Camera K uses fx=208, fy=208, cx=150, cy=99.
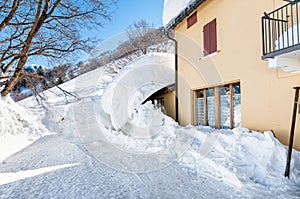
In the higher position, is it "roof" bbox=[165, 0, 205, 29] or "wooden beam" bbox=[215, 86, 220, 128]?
"roof" bbox=[165, 0, 205, 29]

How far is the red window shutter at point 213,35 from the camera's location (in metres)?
6.23

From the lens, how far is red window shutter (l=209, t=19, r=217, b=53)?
623 cm

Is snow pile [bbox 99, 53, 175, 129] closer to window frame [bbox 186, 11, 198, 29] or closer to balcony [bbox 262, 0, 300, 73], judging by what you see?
window frame [bbox 186, 11, 198, 29]

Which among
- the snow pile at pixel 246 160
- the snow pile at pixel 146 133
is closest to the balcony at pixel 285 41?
the snow pile at pixel 246 160

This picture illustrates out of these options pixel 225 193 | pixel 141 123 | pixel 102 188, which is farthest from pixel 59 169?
pixel 141 123

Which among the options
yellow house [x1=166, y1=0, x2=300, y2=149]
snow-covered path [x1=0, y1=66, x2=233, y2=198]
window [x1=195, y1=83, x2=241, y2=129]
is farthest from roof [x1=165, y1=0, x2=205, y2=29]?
snow-covered path [x1=0, y1=66, x2=233, y2=198]

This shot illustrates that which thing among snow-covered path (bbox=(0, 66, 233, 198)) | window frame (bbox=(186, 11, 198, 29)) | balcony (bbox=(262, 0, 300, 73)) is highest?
window frame (bbox=(186, 11, 198, 29))

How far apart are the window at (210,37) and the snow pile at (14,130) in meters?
6.71

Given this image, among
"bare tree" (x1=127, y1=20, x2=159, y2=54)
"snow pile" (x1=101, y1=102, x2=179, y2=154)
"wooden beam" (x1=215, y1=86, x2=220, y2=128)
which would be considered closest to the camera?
"wooden beam" (x1=215, y1=86, x2=220, y2=128)

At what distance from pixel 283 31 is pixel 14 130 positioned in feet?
29.2

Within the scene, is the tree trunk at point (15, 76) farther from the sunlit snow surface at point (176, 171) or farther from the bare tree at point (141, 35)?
the bare tree at point (141, 35)

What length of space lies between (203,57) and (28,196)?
585 centimetres

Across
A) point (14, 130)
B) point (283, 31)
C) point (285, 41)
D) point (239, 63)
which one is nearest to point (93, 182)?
point (285, 41)

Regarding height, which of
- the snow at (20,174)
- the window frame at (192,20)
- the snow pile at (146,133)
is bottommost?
the snow at (20,174)
